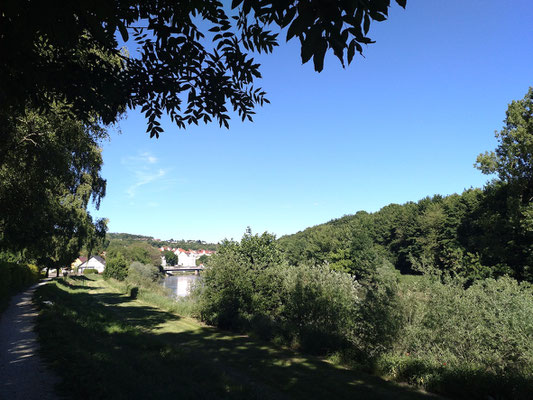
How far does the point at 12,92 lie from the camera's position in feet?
13.1

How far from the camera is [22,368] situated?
235 inches

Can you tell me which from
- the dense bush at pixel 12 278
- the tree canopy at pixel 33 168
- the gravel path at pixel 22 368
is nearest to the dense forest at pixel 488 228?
the gravel path at pixel 22 368

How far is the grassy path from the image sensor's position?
5461 millimetres

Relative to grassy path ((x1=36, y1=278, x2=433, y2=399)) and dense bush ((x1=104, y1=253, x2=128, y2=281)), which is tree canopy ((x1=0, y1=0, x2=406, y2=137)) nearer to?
grassy path ((x1=36, y1=278, x2=433, y2=399))

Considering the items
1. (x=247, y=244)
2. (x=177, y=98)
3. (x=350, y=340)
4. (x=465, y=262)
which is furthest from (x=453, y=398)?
(x=465, y=262)

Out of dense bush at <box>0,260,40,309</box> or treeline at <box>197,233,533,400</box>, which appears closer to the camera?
treeline at <box>197,233,533,400</box>

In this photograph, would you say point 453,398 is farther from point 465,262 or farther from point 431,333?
point 465,262

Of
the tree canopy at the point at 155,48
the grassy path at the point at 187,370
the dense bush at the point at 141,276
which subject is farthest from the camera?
the dense bush at the point at 141,276

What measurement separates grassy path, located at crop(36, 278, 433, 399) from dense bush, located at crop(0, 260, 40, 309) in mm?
8145

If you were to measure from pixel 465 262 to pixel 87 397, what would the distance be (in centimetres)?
3719

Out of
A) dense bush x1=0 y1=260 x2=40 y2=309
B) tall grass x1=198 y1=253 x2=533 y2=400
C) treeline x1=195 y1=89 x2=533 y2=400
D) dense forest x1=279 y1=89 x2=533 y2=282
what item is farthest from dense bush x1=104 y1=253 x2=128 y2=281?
tall grass x1=198 y1=253 x2=533 y2=400

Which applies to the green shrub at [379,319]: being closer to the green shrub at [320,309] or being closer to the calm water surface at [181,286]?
the green shrub at [320,309]

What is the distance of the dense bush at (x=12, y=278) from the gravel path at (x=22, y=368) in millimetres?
7343

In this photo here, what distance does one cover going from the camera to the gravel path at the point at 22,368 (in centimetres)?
488
